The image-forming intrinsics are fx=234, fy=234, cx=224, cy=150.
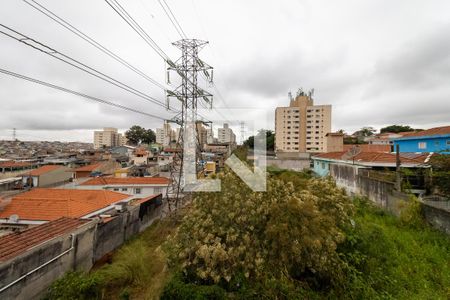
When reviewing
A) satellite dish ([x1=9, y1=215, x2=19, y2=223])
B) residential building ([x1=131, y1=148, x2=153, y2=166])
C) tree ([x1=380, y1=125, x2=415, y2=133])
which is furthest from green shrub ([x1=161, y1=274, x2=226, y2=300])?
tree ([x1=380, y1=125, x2=415, y2=133])

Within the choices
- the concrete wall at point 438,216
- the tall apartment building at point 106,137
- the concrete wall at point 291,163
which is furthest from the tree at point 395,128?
the tall apartment building at point 106,137

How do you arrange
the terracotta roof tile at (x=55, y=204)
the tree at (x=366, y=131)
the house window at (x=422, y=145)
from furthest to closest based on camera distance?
the tree at (x=366, y=131) < the house window at (x=422, y=145) < the terracotta roof tile at (x=55, y=204)

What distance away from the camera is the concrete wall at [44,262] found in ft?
17.7

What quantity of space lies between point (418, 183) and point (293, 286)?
33.7ft

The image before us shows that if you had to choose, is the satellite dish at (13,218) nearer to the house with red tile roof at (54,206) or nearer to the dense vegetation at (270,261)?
the house with red tile roof at (54,206)

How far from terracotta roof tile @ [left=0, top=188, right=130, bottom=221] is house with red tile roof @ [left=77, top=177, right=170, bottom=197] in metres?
5.58

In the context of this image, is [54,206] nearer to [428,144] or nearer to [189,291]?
[189,291]

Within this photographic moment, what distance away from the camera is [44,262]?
20.9 ft

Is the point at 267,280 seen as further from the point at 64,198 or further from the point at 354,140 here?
the point at 354,140

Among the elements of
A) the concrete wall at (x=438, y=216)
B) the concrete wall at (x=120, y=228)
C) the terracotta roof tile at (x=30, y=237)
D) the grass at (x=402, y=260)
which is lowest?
the concrete wall at (x=120, y=228)

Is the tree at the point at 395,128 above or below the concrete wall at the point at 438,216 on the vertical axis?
above

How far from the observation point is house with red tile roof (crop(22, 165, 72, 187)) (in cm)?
2261

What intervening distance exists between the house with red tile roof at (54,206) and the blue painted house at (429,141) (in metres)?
20.8

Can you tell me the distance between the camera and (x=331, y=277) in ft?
18.0
